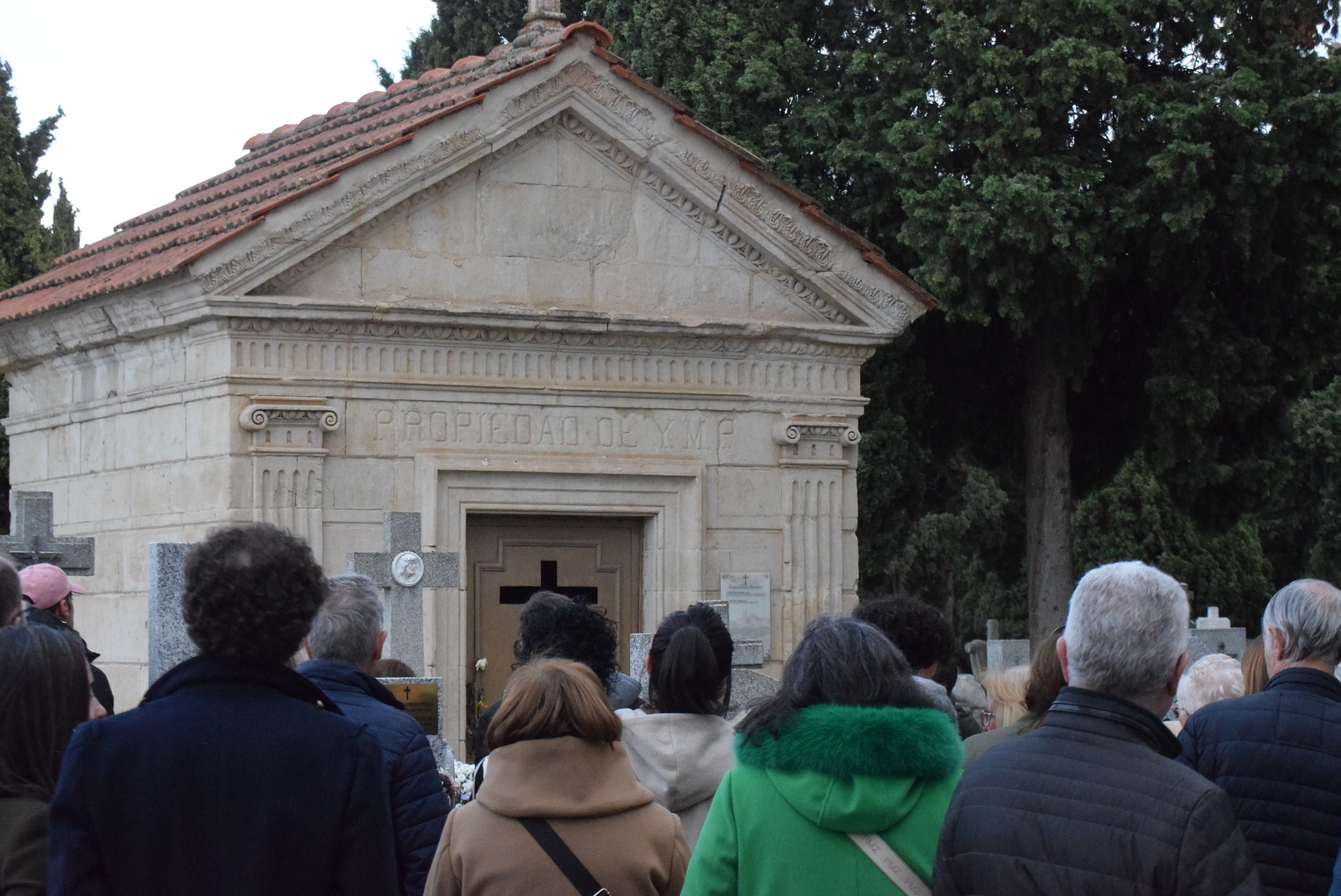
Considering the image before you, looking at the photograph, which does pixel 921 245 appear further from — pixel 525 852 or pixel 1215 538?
pixel 1215 538

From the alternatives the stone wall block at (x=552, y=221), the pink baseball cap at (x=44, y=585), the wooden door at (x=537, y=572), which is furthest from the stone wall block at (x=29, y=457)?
the pink baseball cap at (x=44, y=585)

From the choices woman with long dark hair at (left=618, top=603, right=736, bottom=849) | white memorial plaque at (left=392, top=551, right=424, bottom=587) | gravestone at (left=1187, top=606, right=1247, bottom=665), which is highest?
white memorial plaque at (left=392, top=551, right=424, bottom=587)

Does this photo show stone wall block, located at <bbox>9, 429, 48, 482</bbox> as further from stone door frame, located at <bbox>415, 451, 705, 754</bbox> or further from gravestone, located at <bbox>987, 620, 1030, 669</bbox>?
gravestone, located at <bbox>987, 620, 1030, 669</bbox>

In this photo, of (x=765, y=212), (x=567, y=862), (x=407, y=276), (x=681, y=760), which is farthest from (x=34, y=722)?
(x=765, y=212)

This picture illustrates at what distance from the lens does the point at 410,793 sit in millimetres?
4762

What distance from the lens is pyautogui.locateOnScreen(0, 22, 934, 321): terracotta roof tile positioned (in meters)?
11.4

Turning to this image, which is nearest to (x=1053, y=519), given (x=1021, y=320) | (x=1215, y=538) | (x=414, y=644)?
(x=1021, y=320)

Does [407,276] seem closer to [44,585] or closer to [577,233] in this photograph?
[577,233]

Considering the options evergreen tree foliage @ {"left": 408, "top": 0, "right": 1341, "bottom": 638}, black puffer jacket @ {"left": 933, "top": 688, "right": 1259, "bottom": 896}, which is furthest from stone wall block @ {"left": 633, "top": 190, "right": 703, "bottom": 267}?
black puffer jacket @ {"left": 933, "top": 688, "right": 1259, "bottom": 896}

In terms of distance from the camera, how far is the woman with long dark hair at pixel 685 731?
5.11 meters

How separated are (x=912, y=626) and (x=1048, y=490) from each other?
1184 cm

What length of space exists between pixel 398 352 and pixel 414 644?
2697 mm

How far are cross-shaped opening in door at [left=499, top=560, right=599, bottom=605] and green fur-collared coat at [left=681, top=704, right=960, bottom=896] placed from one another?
810 centimetres

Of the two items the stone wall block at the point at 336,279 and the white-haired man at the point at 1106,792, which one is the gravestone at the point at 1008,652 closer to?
the stone wall block at the point at 336,279
